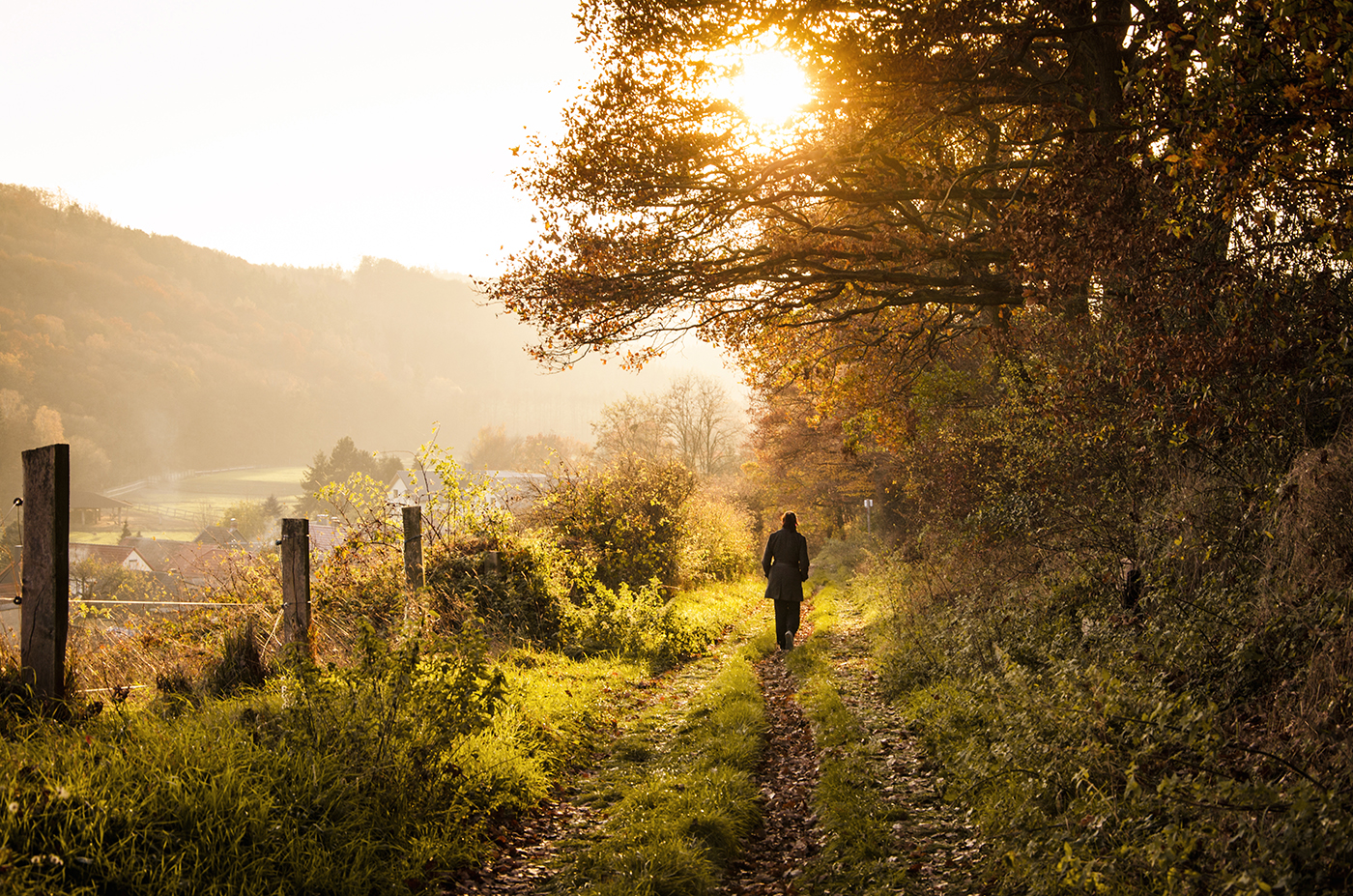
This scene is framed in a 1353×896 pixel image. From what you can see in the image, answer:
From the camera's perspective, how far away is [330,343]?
13750 cm

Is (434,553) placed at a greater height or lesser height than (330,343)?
lesser

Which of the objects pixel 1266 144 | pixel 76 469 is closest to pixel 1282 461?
pixel 1266 144

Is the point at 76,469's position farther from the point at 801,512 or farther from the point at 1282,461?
the point at 1282,461

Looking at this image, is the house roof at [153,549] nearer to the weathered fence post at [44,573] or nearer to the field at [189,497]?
the field at [189,497]

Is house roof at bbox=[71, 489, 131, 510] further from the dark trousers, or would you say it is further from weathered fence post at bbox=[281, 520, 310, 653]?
the dark trousers

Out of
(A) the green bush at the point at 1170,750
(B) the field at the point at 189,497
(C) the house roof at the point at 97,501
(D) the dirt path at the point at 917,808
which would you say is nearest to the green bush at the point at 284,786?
(D) the dirt path at the point at 917,808

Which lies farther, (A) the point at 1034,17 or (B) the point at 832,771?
(A) the point at 1034,17

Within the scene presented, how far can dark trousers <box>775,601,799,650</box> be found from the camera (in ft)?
38.5

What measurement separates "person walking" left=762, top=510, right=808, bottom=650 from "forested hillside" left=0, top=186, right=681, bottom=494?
66.6 m

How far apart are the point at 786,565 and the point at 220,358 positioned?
13195 cm

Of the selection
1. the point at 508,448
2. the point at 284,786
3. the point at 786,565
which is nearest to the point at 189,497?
the point at 508,448

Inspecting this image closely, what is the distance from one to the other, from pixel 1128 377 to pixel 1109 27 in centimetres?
491

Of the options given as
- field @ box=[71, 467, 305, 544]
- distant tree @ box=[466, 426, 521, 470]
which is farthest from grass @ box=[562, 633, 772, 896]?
distant tree @ box=[466, 426, 521, 470]

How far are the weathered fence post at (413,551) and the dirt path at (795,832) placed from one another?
466cm
